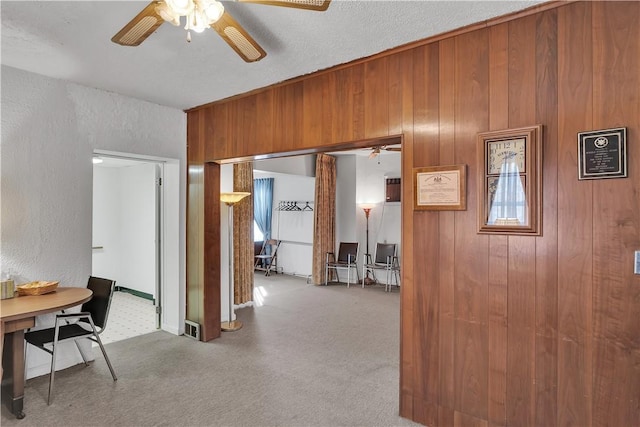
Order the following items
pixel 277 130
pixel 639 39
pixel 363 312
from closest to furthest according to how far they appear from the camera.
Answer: pixel 639 39 → pixel 277 130 → pixel 363 312

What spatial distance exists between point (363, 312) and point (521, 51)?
383cm

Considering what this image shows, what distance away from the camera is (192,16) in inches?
62.9

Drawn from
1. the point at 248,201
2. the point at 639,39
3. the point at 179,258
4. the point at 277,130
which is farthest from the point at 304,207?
the point at 639,39

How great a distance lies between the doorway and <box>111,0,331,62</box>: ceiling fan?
3585mm

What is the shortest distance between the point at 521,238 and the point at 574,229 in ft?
0.83

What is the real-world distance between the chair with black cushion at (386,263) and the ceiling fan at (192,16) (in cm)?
536

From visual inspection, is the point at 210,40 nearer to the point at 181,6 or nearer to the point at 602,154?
the point at 181,6

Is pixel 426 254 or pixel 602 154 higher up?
pixel 602 154

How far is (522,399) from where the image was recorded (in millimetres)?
2068

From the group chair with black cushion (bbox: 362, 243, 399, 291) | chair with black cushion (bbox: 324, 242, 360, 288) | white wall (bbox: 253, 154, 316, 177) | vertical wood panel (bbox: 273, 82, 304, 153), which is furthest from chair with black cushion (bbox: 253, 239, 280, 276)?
vertical wood panel (bbox: 273, 82, 304, 153)

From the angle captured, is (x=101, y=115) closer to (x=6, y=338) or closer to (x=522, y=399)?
(x=6, y=338)

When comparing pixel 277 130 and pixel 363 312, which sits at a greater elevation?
pixel 277 130

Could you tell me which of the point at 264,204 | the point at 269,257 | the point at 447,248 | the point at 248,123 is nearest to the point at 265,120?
the point at 248,123

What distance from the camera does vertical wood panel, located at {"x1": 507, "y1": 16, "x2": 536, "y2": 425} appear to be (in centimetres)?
204
